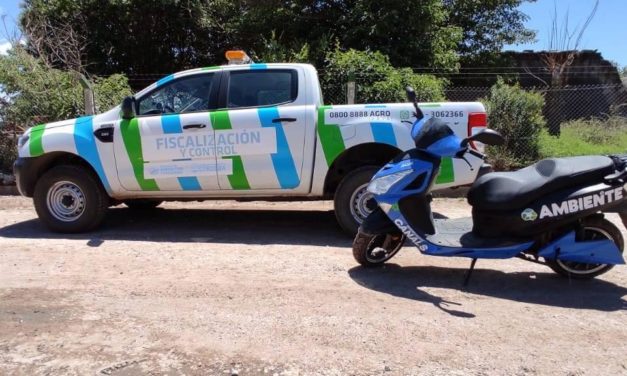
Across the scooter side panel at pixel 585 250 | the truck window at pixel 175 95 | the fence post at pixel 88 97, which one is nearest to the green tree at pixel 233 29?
the fence post at pixel 88 97

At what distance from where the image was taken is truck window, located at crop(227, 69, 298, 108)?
6.37 m

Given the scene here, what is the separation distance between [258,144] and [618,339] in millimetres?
3932

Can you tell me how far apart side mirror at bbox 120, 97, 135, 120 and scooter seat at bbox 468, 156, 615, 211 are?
3.88 meters

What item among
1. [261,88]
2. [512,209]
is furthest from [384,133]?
[512,209]

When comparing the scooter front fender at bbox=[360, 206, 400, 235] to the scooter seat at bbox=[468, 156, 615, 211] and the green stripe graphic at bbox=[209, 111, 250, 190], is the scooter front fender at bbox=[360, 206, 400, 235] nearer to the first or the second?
the scooter seat at bbox=[468, 156, 615, 211]

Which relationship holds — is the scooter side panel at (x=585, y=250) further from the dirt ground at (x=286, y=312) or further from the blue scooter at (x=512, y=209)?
the dirt ground at (x=286, y=312)

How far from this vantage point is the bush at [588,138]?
11.2 metres

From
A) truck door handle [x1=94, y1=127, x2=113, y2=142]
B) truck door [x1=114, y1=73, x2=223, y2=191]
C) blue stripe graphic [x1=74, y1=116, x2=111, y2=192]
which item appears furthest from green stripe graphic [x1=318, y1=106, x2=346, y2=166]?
blue stripe graphic [x1=74, y1=116, x2=111, y2=192]

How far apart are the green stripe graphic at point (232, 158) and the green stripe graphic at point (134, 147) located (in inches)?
35.1

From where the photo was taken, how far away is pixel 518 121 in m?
10.1

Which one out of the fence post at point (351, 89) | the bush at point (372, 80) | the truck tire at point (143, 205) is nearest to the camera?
the truck tire at point (143, 205)

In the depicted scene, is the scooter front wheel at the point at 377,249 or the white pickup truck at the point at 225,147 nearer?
the scooter front wheel at the point at 377,249

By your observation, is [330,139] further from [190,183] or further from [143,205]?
[143,205]

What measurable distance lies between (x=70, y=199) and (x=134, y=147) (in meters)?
1.07
